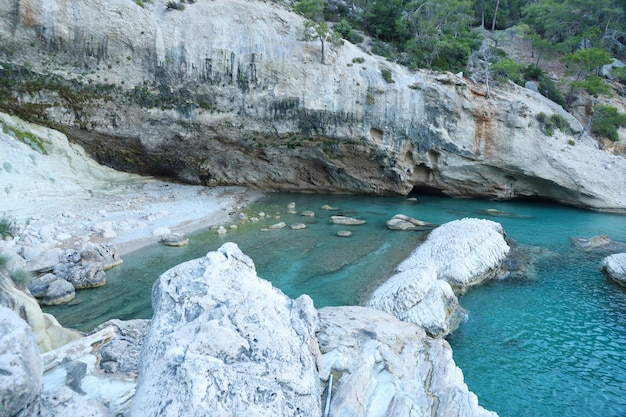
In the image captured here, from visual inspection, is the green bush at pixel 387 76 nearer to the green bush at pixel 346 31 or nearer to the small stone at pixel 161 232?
the green bush at pixel 346 31

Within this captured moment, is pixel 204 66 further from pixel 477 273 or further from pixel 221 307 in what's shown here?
pixel 221 307

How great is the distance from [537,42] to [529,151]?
16597 millimetres

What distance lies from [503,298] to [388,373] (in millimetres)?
8435

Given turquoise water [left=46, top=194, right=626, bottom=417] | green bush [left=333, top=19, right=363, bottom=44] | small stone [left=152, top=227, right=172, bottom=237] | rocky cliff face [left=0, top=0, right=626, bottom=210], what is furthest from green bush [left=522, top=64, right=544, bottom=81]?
small stone [left=152, top=227, right=172, bottom=237]

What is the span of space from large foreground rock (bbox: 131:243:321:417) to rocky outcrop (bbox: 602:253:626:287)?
13.6 m

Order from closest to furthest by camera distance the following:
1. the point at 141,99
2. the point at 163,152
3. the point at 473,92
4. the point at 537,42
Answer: the point at 141,99 → the point at 163,152 → the point at 473,92 → the point at 537,42

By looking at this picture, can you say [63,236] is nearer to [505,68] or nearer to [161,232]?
[161,232]

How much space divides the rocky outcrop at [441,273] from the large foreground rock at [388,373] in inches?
105

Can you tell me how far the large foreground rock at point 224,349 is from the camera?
3854 mm

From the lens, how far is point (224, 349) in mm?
4363

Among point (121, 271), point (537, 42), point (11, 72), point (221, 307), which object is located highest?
point (537, 42)

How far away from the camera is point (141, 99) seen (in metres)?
20.9

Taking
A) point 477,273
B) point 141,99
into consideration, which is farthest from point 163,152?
point 477,273

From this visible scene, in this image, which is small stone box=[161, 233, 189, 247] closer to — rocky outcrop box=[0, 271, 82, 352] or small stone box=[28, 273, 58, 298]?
small stone box=[28, 273, 58, 298]
